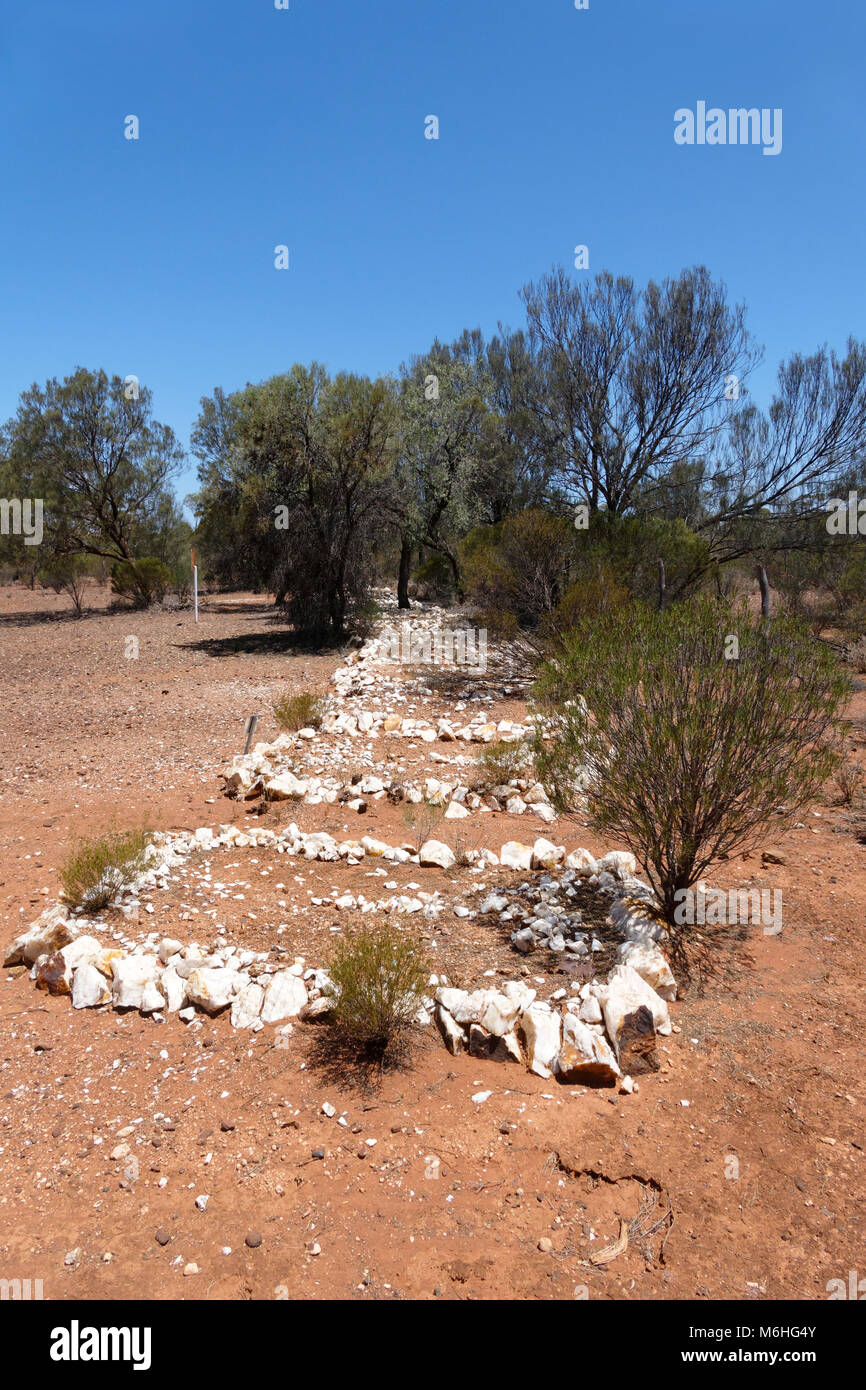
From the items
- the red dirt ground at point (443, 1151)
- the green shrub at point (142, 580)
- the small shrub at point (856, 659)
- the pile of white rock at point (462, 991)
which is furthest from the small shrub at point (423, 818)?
the green shrub at point (142, 580)

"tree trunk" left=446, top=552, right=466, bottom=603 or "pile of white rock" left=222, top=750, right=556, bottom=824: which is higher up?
"tree trunk" left=446, top=552, right=466, bottom=603

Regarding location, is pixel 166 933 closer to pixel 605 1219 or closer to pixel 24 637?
pixel 605 1219

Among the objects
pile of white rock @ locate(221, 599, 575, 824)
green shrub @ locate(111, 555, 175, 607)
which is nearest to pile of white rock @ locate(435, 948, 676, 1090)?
pile of white rock @ locate(221, 599, 575, 824)

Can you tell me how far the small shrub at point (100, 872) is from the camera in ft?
15.5

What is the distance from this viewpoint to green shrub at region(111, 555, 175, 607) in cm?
2409

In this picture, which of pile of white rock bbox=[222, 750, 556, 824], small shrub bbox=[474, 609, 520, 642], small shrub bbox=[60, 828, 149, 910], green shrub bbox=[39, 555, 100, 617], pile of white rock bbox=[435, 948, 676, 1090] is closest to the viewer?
pile of white rock bbox=[435, 948, 676, 1090]

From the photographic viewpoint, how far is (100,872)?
4.79m

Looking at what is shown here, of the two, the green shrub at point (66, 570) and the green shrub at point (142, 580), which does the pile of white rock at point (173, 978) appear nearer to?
the green shrub at point (66, 570)

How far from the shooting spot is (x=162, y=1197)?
2883 millimetres

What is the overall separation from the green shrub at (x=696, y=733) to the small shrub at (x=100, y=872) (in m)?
2.68

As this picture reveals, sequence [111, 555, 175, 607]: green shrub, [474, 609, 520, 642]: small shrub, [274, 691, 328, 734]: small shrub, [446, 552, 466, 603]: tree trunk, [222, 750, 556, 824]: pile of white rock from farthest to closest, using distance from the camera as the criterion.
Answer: [111, 555, 175, 607]: green shrub
[446, 552, 466, 603]: tree trunk
[474, 609, 520, 642]: small shrub
[274, 691, 328, 734]: small shrub
[222, 750, 556, 824]: pile of white rock

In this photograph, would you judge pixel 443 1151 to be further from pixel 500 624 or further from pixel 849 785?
pixel 500 624

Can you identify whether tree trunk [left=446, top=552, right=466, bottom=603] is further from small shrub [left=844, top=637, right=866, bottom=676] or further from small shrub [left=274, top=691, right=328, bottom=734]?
small shrub [left=274, top=691, right=328, bottom=734]

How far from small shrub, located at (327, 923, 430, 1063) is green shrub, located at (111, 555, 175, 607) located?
74.0 feet
